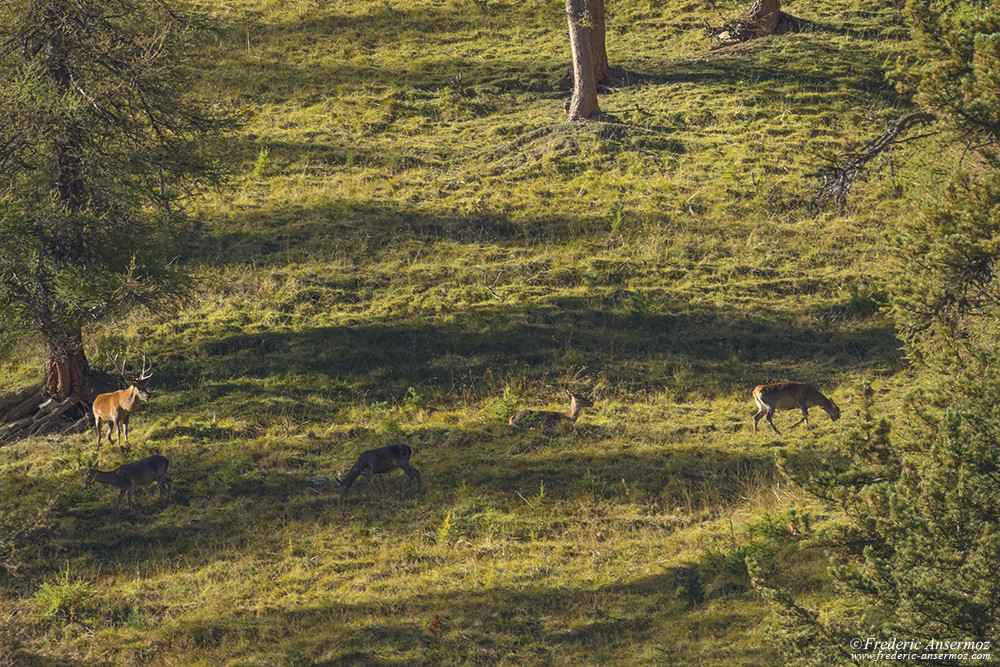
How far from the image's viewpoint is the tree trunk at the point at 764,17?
30844 millimetres

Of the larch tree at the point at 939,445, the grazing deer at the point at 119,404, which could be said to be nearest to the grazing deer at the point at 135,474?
the grazing deer at the point at 119,404

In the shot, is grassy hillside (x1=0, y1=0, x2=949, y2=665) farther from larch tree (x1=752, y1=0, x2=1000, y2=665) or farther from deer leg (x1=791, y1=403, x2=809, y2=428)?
larch tree (x1=752, y1=0, x2=1000, y2=665)

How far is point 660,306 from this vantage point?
20016 mm

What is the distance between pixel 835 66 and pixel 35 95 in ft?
74.5

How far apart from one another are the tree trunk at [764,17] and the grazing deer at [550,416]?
19.9 meters

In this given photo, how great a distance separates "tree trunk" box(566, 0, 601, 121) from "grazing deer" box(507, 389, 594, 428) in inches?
493

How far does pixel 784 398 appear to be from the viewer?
1583 cm

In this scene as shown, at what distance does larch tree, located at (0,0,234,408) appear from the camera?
15.9 m

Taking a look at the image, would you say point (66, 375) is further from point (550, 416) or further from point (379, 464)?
point (550, 416)

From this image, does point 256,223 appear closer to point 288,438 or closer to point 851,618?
point 288,438

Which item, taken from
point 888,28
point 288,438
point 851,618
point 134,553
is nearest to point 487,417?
point 288,438

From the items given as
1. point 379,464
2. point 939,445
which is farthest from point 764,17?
point 939,445

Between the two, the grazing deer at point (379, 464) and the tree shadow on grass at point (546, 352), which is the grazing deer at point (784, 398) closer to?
the tree shadow on grass at point (546, 352)

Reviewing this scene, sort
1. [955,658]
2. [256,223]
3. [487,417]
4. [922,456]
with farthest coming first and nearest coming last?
[256,223] < [487,417] < [922,456] < [955,658]
